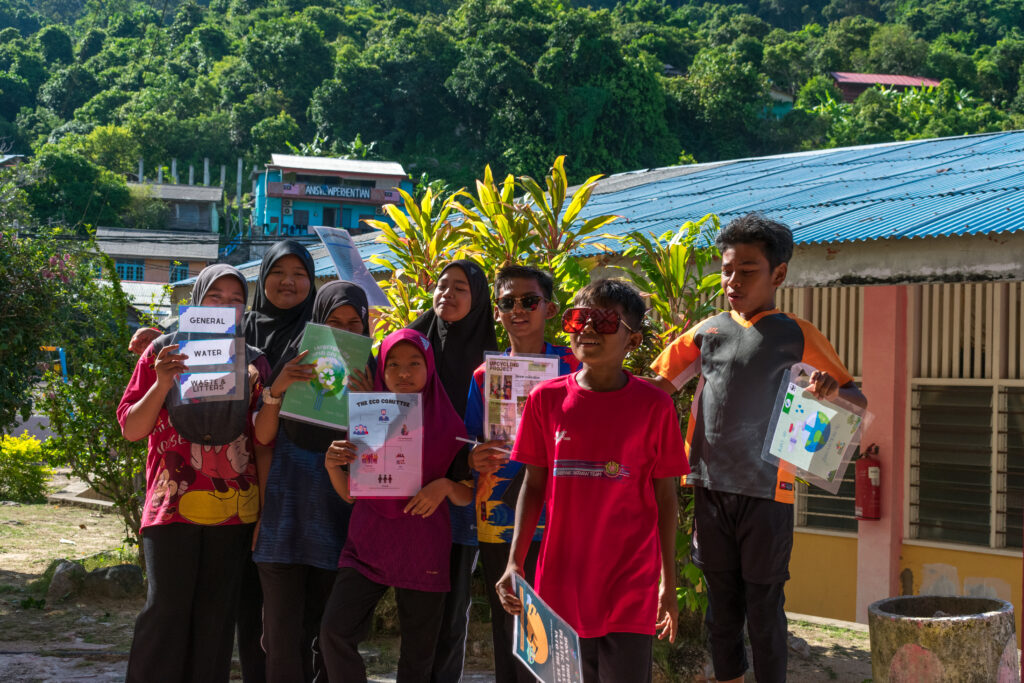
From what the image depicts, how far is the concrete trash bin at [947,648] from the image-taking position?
437 centimetres

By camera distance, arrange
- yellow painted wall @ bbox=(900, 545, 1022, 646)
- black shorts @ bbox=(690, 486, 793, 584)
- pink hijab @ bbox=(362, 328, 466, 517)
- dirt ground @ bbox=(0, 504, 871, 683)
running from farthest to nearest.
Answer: yellow painted wall @ bbox=(900, 545, 1022, 646)
dirt ground @ bbox=(0, 504, 871, 683)
pink hijab @ bbox=(362, 328, 466, 517)
black shorts @ bbox=(690, 486, 793, 584)

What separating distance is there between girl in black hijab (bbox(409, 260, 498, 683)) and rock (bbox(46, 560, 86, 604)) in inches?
168

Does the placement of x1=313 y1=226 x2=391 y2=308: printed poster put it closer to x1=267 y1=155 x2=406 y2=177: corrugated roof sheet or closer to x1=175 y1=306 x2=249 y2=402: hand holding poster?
x1=175 y1=306 x2=249 y2=402: hand holding poster

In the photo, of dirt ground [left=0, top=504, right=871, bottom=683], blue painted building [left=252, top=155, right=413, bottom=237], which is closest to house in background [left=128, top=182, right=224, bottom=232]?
blue painted building [left=252, top=155, right=413, bottom=237]

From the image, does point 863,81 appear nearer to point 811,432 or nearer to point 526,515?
point 811,432

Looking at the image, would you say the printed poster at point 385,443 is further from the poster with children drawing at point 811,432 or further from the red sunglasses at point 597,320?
the poster with children drawing at point 811,432

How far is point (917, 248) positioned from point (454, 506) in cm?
292

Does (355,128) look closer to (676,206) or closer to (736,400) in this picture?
(676,206)

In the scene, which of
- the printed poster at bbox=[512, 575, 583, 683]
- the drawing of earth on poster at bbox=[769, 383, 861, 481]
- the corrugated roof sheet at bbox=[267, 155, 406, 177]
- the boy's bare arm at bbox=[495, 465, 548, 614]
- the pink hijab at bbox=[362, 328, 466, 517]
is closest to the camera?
the printed poster at bbox=[512, 575, 583, 683]

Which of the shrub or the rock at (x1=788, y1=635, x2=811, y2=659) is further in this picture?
the shrub

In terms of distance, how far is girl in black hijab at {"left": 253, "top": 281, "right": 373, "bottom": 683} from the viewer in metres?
3.66

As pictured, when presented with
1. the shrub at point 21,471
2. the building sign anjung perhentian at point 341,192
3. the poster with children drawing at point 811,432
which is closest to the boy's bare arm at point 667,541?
the poster with children drawing at point 811,432

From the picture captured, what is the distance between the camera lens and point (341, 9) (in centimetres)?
7162

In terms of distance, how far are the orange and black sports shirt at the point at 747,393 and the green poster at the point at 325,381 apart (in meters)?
1.18
